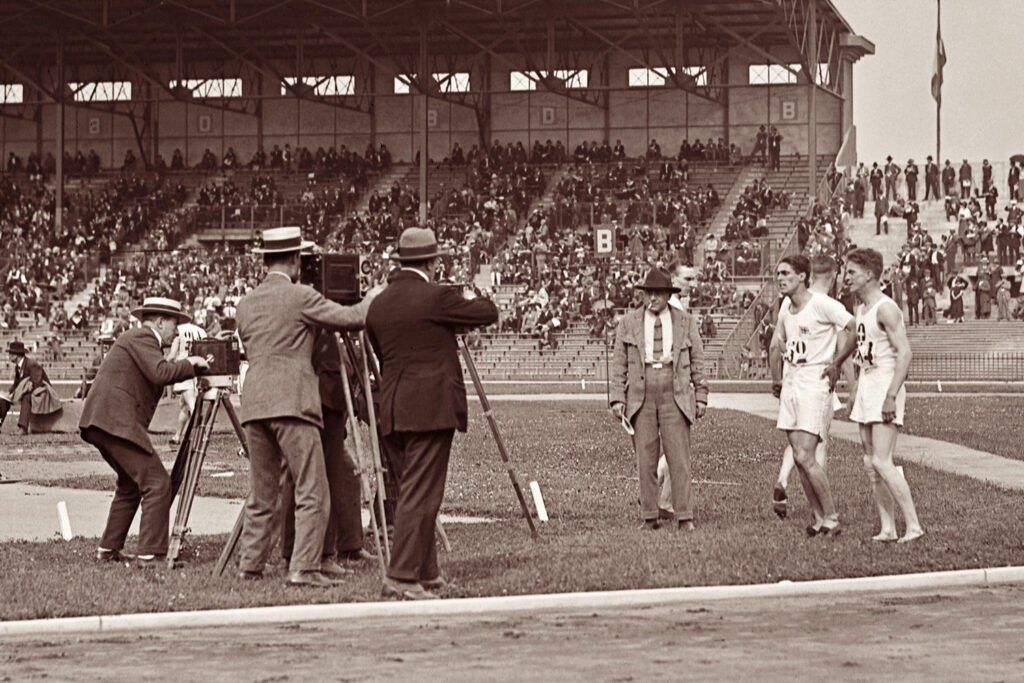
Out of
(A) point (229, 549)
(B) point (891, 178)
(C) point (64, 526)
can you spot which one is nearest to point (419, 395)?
(A) point (229, 549)

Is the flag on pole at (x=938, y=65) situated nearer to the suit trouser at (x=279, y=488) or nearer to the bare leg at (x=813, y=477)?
the bare leg at (x=813, y=477)

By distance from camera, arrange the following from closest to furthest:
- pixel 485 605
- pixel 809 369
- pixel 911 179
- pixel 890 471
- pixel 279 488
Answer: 1. pixel 485 605
2. pixel 279 488
3. pixel 890 471
4. pixel 809 369
5. pixel 911 179

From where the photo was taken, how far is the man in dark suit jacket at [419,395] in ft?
31.8

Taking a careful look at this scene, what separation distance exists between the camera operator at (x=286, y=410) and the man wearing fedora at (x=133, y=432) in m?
1.04

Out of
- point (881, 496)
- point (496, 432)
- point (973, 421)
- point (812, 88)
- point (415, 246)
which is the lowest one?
point (973, 421)

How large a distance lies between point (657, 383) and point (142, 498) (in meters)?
3.71

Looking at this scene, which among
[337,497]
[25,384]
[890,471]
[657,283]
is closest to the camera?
[337,497]

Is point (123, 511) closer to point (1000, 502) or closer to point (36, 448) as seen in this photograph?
point (1000, 502)

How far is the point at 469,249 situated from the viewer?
51.8m

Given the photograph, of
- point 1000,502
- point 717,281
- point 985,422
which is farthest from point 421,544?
point 717,281

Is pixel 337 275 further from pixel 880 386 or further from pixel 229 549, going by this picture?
pixel 880 386

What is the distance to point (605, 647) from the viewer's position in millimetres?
8258

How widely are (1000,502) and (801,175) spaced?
4594cm

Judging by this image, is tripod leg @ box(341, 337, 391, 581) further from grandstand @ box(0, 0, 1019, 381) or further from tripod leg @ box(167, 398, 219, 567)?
grandstand @ box(0, 0, 1019, 381)
